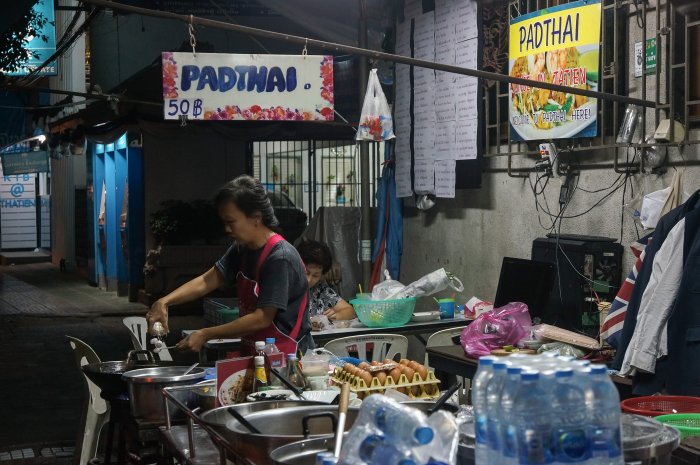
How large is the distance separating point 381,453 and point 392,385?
85.4 inches

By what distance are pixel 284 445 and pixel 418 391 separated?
1675 millimetres

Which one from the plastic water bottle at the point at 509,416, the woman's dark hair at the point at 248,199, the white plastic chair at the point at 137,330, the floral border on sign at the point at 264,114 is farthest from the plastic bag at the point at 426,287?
the plastic water bottle at the point at 509,416

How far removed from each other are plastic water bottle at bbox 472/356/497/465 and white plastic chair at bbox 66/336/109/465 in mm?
4683

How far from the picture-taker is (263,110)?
7367 mm

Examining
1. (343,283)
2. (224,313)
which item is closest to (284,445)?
(224,313)

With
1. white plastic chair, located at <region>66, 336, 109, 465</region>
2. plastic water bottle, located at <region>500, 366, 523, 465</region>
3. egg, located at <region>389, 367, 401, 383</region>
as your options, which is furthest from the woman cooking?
plastic water bottle, located at <region>500, 366, 523, 465</region>

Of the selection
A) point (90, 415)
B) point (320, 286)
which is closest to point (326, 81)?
point (320, 286)

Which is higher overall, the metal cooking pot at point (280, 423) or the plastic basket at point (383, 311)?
the metal cooking pot at point (280, 423)

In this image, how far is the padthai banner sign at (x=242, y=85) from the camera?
283 inches

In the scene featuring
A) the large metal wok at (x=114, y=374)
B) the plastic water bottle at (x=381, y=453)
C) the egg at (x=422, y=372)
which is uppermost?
the plastic water bottle at (x=381, y=453)

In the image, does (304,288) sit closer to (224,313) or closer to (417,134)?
(224,313)

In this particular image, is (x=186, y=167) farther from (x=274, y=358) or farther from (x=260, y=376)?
(x=260, y=376)

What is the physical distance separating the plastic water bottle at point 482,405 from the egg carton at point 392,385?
6.79 ft

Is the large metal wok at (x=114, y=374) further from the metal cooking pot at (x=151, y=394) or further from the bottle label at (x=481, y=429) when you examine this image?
the bottle label at (x=481, y=429)
